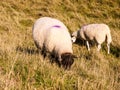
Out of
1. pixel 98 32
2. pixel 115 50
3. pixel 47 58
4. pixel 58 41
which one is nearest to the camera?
pixel 47 58

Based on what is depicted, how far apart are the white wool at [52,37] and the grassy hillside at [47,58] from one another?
1.09ft

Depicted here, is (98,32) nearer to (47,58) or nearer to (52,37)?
(52,37)

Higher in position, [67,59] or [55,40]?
[55,40]

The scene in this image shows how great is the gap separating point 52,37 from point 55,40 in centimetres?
11

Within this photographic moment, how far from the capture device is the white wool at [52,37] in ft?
22.2

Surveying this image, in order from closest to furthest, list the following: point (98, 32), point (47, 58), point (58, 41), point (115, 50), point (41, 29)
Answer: point (47, 58) < point (58, 41) < point (41, 29) < point (115, 50) < point (98, 32)

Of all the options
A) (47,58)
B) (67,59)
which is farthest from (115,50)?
(47,58)

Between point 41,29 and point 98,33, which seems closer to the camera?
point 41,29

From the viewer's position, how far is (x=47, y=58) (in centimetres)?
627

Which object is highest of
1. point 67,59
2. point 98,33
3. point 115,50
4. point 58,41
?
point 58,41

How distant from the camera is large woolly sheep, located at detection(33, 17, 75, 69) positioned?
6.43m

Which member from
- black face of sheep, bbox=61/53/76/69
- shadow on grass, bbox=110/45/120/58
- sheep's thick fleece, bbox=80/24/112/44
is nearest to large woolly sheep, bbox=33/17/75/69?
black face of sheep, bbox=61/53/76/69

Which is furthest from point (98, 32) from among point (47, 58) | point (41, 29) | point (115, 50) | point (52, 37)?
point (47, 58)

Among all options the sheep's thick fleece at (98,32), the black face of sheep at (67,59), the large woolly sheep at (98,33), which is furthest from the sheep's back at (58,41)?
the sheep's thick fleece at (98,32)
